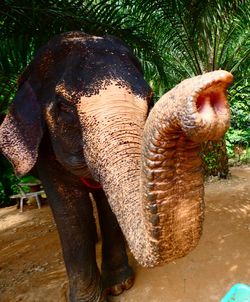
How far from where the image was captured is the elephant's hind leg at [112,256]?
265 cm

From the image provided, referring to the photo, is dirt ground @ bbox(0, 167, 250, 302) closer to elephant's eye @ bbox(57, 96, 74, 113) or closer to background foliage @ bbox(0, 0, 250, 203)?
elephant's eye @ bbox(57, 96, 74, 113)

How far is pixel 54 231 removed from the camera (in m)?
4.43

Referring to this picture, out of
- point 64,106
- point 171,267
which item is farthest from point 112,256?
point 64,106

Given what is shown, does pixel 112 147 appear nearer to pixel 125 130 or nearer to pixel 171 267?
pixel 125 130

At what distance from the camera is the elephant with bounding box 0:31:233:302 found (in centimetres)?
93

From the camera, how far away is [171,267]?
2.78 meters

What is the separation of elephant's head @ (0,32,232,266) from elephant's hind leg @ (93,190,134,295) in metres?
0.76

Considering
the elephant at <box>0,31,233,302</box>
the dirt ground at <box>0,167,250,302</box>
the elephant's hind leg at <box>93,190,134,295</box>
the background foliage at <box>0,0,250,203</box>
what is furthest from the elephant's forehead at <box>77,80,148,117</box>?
the background foliage at <box>0,0,250,203</box>

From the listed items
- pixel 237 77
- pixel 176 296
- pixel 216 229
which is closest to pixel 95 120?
pixel 176 296

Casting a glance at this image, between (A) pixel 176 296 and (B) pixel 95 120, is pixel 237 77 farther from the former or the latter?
(B) pixel 95 120

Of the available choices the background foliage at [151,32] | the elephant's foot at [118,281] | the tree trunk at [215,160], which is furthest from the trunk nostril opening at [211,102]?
the tree trunk at [215,160]

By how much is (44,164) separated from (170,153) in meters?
1.58

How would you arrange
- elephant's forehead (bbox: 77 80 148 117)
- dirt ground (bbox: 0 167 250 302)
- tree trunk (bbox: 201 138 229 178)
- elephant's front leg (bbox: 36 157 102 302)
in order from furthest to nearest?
tree trunk (bbox: 201 138 229 178), dirt ground (bbox: 0 167 250 302), elephant's front leg (bbox: 36 157 102 302), elephant's forehead (bbox: 77 80 148 117)

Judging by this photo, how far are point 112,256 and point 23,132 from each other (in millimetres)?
1163
